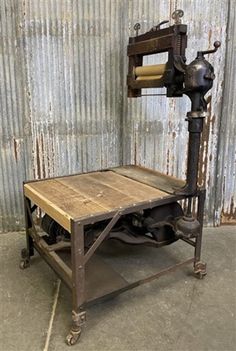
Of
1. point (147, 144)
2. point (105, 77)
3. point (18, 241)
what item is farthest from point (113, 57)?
point (18, 241)

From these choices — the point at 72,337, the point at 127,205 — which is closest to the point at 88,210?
the point at 127,205

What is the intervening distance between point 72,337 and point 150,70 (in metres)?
1.50

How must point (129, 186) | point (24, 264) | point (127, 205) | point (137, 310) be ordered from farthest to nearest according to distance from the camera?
point (24, 264)
point (129, 186)
point (137, 310)
point (127, 205)

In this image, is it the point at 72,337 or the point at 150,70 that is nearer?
the point at 72,337

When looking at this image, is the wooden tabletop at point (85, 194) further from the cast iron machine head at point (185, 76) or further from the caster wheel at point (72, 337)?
the caster wheel at point (72, 337)

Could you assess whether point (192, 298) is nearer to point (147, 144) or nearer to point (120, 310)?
point (120, 310)

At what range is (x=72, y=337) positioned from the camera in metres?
1.48

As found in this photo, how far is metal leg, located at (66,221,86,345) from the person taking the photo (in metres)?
1.41

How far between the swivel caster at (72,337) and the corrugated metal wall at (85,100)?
130 centimetres

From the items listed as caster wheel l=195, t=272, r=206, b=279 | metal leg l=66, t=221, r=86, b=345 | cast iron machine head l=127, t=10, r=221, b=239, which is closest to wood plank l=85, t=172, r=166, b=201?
cast iron machine head l=127, t=10, r=221, b=239

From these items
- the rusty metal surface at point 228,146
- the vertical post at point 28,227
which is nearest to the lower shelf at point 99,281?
the vertical post at point 28,227

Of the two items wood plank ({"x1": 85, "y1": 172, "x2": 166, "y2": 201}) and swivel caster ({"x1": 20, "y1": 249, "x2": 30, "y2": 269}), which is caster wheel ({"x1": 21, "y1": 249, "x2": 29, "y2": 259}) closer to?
swivel caster ({"x1": 20, "y1": 249, "x2": 30, "y2": 269})

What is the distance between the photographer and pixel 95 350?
145 centimetres

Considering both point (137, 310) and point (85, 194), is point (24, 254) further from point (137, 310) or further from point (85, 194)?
point (137, 310)
